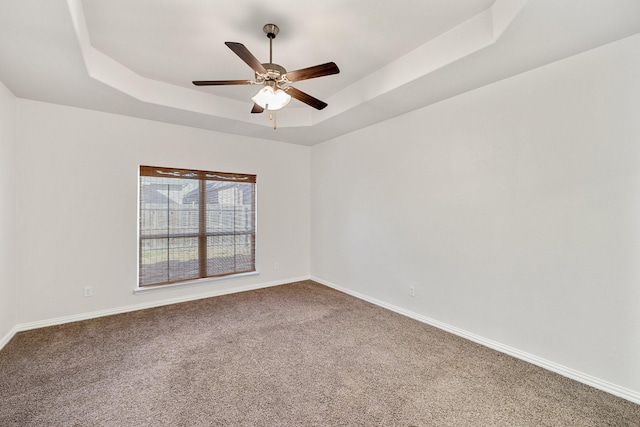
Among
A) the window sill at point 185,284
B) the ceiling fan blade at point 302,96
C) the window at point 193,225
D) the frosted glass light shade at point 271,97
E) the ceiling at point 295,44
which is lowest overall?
the window sill at point 185,284

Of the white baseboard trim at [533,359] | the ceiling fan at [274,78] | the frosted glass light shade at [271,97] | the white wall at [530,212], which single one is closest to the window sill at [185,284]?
the white wall at [530,212]

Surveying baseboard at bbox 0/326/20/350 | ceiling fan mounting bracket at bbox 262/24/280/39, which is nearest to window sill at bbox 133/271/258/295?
baseboard at bbox 0/326/20/350

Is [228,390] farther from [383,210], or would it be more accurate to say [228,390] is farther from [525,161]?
Result: [525,161]

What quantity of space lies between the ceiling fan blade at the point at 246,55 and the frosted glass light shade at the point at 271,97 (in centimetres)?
16

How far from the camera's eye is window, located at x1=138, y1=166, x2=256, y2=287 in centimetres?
393

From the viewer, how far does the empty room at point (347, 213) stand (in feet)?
6.63

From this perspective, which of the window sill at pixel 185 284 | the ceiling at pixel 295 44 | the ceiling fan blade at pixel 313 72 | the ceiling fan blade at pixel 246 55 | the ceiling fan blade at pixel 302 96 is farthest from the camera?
the window sill at pixel 185 284

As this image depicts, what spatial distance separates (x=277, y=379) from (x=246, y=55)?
7.83ft

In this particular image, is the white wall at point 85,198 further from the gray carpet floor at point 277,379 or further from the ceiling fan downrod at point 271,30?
the ceiling fan downrod at point 271,30

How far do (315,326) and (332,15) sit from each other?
301cm

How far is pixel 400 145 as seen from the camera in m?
3.73

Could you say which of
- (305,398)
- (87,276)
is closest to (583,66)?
(305,398)

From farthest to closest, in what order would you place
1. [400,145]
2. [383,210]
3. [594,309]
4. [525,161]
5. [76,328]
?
[383,210] < [400,145] < [76,328] < [525,161] < [594,309]

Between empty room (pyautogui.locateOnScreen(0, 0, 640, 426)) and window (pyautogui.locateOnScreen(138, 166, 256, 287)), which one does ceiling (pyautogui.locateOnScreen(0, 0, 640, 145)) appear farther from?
window (pyautogui.locateOnScreen(138, 166, 256, 287))
